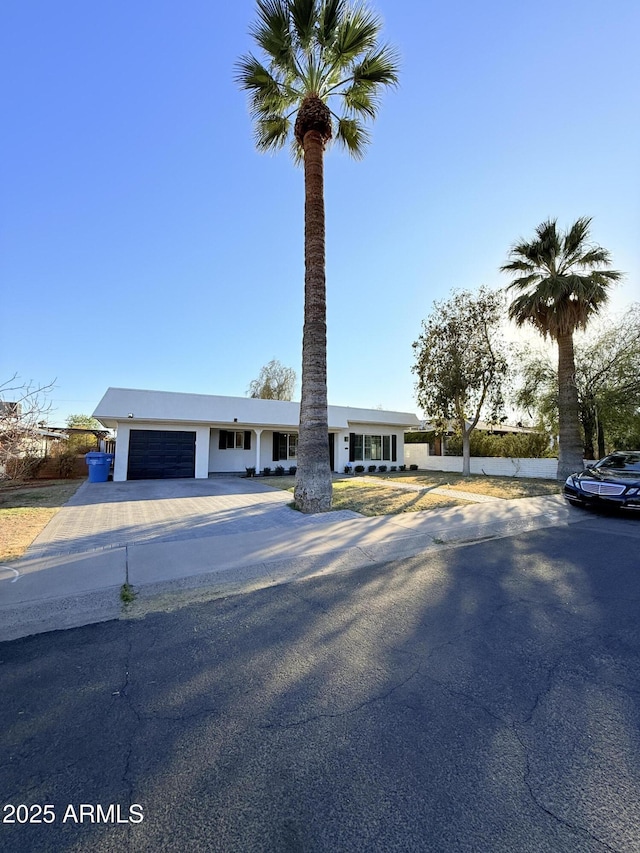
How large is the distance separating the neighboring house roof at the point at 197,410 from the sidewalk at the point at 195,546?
546cm

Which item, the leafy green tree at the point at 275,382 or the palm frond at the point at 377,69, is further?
the leafy green tree at the point at 275,382

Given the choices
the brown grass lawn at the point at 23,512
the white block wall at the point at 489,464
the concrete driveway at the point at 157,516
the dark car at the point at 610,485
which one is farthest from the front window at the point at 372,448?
the brown grass lawn at the point at 23,512

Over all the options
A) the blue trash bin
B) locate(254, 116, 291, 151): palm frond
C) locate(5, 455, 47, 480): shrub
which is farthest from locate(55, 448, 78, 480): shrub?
locate(254, 116, 291, 151): palm frond

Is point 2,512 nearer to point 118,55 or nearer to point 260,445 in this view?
point 118,55

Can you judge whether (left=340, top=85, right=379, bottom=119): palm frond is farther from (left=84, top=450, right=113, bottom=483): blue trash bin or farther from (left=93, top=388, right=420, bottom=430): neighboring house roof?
(left=84, top=450, right=113, bottom=483): blue trash bin

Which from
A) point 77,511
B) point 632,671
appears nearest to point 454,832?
point 632,671

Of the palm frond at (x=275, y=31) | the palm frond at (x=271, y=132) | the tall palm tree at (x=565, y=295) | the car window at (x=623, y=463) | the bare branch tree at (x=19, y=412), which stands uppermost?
the palm frond at (x=275, y=31)

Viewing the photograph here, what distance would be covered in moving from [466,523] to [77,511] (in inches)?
352

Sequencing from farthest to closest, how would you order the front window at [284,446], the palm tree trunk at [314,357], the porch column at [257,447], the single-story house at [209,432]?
the front window at [284,446] → the porch column at [257,447] → the single-story house at [209,432] → the palm tree trunk at [314,357]

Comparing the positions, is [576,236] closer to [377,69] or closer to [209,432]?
[377,69]

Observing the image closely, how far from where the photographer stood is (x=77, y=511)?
29.3ft

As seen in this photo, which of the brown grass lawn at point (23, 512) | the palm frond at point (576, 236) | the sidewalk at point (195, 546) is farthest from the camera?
the palm frond at point (576, 236)

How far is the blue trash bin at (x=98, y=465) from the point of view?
1521cm

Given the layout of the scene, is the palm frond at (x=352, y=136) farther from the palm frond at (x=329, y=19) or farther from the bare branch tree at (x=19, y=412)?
the bare branch tree at (x=19, y=412)
